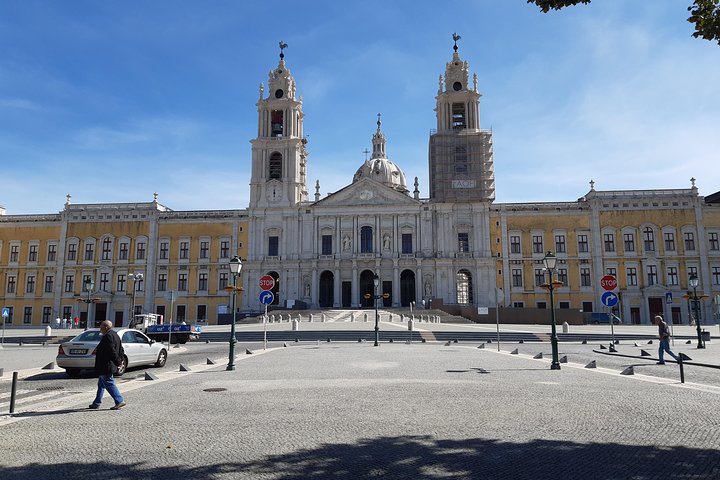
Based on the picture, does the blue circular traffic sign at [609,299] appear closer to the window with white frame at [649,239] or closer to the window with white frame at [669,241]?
the window with white frame at [649,239]

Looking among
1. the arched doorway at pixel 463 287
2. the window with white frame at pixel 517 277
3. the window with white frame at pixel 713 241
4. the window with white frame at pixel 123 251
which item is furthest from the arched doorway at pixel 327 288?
the window with white frame at pixel 713 241

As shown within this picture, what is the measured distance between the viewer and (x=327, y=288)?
5644 centimetres

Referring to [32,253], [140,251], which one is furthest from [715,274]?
[32,253]

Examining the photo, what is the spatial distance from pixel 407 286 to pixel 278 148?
19920 millimetres

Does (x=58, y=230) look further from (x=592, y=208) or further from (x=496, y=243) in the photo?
(x=592, y=208)

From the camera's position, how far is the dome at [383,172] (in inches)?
2923

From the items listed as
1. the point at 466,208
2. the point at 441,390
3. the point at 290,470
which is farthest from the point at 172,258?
the point at 290,470

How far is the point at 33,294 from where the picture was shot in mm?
57094

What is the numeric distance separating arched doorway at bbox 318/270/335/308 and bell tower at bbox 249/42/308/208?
8150 mm

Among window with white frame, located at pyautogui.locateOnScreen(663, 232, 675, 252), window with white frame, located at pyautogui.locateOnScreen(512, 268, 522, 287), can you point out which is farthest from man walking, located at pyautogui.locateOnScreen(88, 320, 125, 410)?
window with white frame, located at pyautogui.locateOnScreen(663, 232, 675, 252)

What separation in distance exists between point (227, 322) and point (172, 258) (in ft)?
40.1

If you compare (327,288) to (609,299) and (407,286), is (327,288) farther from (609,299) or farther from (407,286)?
(609,299)

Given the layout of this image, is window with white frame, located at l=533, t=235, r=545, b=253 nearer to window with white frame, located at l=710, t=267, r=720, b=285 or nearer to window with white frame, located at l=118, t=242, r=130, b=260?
window with white frame, located at l=710, t=267, r=720, b=285

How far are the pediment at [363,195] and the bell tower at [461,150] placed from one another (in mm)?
4626
